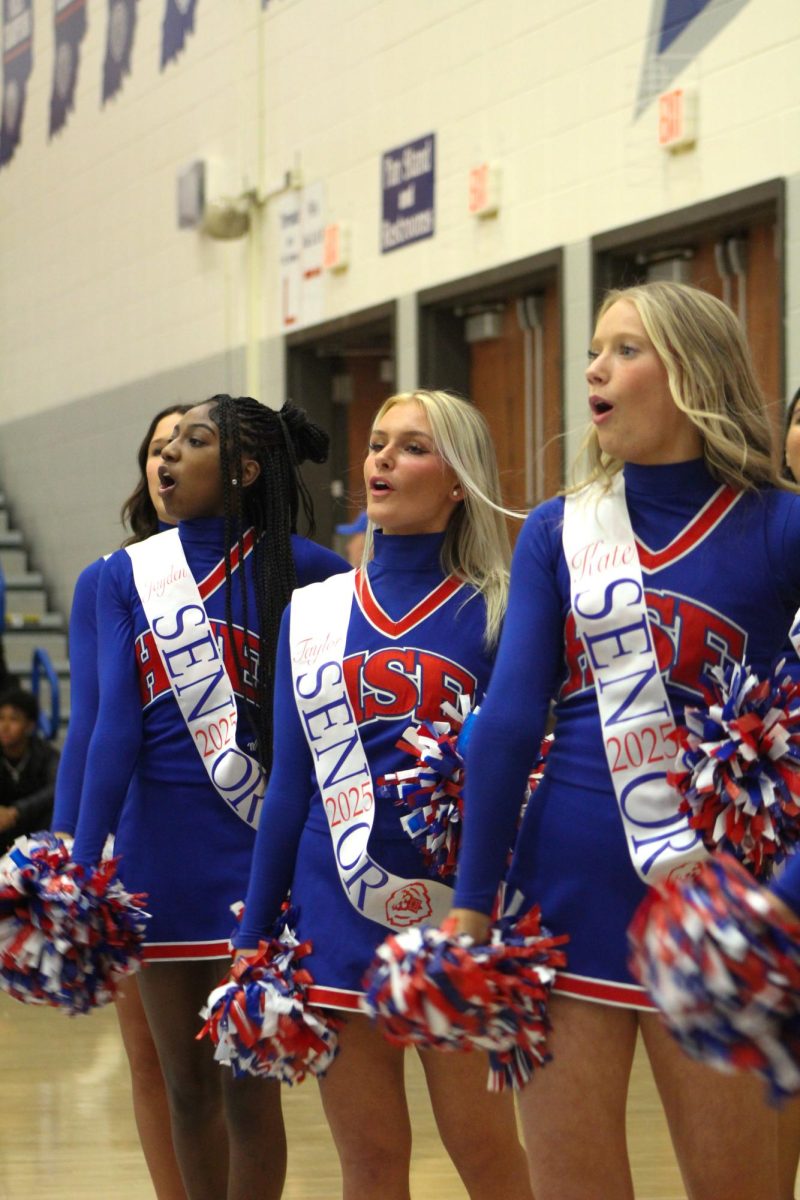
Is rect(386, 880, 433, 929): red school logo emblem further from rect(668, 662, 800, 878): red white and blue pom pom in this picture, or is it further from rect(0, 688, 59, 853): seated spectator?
rect(0, 688, 59, 853): seated spectator

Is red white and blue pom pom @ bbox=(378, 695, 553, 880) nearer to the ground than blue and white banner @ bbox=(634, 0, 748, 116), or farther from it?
nearer to the ground

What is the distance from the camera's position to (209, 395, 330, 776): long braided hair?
3.00m

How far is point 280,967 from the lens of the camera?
2.47m

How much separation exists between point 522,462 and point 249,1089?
4.49m

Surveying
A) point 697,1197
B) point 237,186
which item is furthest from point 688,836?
point 237,186

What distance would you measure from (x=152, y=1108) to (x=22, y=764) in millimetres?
4710

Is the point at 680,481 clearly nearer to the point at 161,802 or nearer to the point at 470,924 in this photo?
the point at 470,924

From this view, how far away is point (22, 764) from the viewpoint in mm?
7773

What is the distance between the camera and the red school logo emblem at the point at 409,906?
98.1 inches

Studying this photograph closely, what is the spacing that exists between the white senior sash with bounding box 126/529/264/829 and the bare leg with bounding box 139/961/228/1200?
0.28 m

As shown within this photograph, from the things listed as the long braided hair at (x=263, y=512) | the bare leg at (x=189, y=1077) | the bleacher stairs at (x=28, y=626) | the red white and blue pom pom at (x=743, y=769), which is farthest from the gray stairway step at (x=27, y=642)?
the red white and blue pom pom at (x=743, y=769)

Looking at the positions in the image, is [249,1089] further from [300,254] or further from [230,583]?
[300,254]

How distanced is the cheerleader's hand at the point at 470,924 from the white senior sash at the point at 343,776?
1.45 feet

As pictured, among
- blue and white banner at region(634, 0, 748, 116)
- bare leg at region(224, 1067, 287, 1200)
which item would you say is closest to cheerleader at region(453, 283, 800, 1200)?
bare leg at region(224, 1067, 287, 1200)
